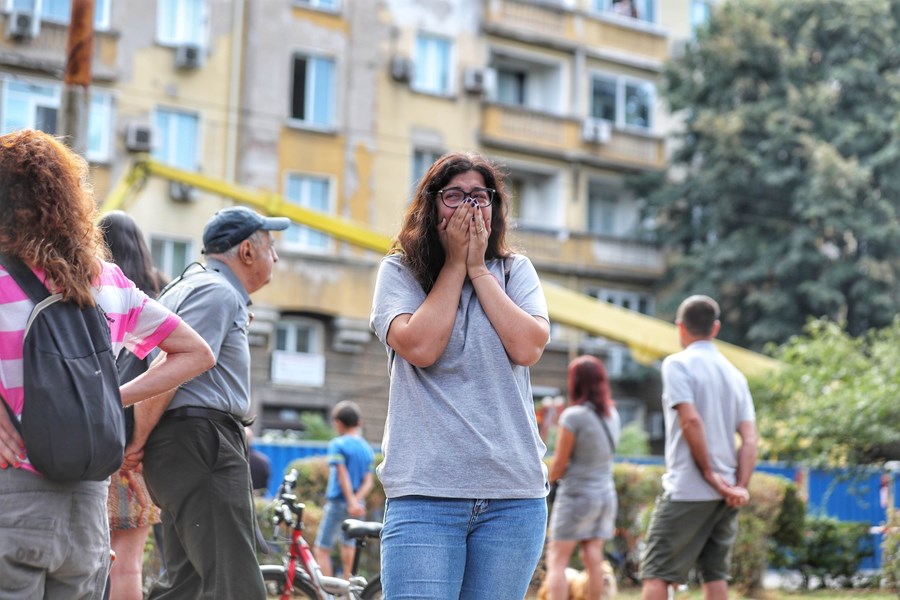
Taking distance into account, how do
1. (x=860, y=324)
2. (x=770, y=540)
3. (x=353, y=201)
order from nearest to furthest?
(x=770, y=540) → (x=353, y=201) → (x=860, y=324)

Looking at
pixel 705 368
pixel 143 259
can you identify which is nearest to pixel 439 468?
pixel 143 259

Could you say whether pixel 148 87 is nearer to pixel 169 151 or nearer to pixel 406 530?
pixel 169 151

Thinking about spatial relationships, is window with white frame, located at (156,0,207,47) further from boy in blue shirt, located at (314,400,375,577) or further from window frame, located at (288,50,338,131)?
boy in blue shirt, located at (314,400,375,577)

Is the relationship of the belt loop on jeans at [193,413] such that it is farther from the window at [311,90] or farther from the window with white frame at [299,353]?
the window at [311,90]

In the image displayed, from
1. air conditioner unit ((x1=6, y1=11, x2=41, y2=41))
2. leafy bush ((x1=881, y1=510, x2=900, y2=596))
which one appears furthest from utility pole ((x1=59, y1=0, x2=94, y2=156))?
air conditioner unit ((x1=6, y1=11, x2=41, y2=41))

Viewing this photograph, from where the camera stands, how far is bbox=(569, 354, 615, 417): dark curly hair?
10.1m

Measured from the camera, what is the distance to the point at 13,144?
3799mm

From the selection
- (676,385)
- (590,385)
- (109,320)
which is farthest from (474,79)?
(109,320)

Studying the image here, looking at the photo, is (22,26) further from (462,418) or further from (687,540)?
(462,418)

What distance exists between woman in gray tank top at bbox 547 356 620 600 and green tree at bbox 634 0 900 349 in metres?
24.4

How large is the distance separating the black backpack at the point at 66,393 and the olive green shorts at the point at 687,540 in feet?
15.6

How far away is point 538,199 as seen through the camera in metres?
36.7

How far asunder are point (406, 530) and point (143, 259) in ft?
9.20

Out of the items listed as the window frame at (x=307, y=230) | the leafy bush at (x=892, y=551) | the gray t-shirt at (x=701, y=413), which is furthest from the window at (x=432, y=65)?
the gray t-shirt at (x=701, y=413)
